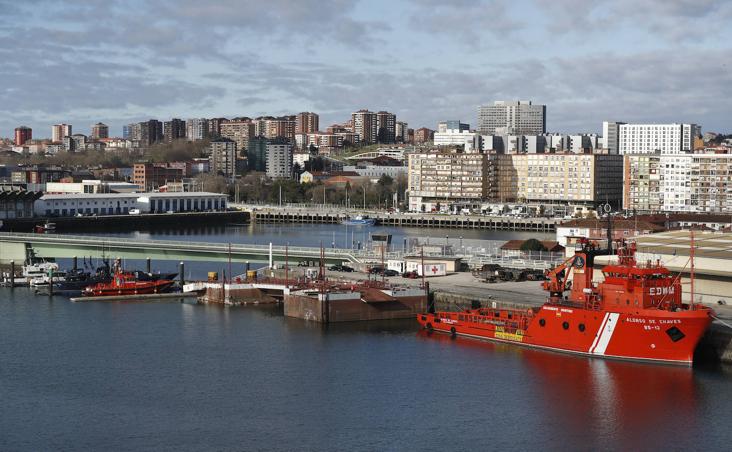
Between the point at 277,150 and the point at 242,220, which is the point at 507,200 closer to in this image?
the point at 242,220

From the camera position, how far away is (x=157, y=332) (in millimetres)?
22469

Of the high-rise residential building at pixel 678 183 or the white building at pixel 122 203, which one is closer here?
the high-rise residential building at pixel 678 183

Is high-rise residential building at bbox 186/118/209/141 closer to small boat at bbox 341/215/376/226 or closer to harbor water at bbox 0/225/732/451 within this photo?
small boat at bbox 341/215/376/226

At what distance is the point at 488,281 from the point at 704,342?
24.2ft

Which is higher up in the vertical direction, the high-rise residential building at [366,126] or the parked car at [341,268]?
the high-rise residential building at [366,126]

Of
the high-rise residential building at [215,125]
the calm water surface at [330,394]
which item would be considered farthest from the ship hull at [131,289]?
the high-rise residential building at [215,125]

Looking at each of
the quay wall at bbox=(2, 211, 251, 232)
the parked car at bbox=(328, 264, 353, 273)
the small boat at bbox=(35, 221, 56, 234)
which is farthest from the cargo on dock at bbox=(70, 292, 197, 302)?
the quay wall at bbox=(2, 211, 251, 232)

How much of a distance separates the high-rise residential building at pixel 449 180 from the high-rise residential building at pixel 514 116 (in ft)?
182

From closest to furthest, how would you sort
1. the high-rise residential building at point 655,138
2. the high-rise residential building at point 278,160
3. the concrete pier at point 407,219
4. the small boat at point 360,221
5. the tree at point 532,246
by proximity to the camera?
the tree at point 532,246
the concrete pier at point 407,219
the small boat at point 360,221
the high-rise residential building at point 655,138
the high-rise residential building at point 278,160

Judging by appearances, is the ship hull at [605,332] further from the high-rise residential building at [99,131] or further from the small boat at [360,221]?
the high-rise residential building at [99,131]

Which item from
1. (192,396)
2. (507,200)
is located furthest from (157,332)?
(507,200)

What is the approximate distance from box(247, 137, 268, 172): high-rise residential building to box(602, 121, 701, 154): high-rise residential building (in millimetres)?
28603

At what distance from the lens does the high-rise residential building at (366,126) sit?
130125 mm

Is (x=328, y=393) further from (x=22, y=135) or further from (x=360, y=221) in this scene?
(x=22, y=135)
